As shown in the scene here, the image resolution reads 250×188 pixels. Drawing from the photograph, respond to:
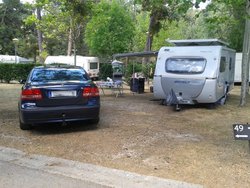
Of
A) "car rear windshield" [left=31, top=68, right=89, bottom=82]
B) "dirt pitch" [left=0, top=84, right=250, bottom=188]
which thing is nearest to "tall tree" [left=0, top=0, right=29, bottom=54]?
"dirt pitch" [left=0, top=84, right=250, bottom=188]

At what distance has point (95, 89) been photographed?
25.6 feet

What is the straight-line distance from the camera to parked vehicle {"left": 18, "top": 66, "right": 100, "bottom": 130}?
733cm

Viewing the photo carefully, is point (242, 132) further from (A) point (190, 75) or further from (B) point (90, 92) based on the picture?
(A) point (190, 75)

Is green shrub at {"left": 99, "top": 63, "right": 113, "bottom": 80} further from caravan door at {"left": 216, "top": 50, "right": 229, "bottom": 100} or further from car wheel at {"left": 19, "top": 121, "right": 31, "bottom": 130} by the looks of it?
car wheel at {"left": 19, "top": 121, "right": 31, "bottom": 130}

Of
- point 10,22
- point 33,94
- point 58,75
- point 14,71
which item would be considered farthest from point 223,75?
point 10,22

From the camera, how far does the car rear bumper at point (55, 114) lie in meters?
7.32

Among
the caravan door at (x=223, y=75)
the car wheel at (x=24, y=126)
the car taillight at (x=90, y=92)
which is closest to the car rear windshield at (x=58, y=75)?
the car taillight at (x=90, y=92)

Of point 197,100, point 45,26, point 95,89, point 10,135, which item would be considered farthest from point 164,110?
point 45,26

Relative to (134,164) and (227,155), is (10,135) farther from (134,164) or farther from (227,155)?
(227,155)

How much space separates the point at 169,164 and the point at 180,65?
7.03 m

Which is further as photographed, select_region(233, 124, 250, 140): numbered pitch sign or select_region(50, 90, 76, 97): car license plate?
select_region(50, 90, 76, 97): car license plate

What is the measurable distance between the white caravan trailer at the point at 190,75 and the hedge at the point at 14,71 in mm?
14809

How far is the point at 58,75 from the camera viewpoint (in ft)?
26.4

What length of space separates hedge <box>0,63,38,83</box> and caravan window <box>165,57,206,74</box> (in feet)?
49.0
